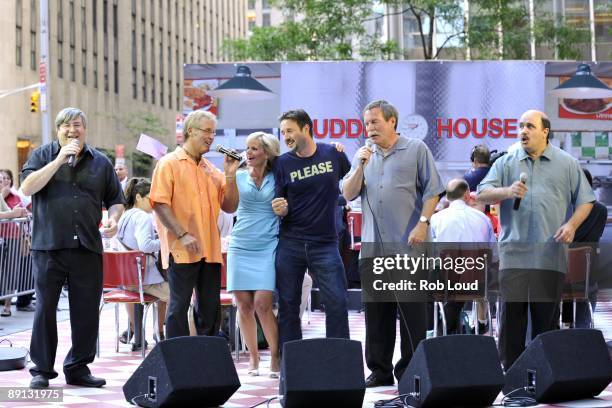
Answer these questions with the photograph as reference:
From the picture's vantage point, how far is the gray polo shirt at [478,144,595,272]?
733 centimetres

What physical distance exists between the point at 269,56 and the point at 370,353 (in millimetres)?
26242

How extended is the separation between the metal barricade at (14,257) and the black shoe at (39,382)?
5.56 m

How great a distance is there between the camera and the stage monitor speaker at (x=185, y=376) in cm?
646

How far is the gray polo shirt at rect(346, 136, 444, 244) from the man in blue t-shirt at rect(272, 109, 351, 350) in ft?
0.95

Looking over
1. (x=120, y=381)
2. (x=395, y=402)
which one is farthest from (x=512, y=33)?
(x=395, y=402)

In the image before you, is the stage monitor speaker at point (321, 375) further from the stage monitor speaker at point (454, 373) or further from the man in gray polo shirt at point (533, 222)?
the man in gray polo shirt at point (533, 222)

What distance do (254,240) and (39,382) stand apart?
1.81 m

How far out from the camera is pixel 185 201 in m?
7.77

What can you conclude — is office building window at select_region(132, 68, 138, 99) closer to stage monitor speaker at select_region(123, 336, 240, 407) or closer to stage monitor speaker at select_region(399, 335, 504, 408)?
stage monitor speaker at select_region(123, 336, 240, 407)

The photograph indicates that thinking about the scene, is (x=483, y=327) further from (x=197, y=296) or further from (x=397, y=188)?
(x=197, y=296)

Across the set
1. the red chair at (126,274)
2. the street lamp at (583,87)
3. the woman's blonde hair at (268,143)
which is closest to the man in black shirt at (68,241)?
the woman's blonde hair at (268,143)

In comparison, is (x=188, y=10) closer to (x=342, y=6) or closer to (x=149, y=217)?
(x=342, y=6)

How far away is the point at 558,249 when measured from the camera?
7340 millimetres

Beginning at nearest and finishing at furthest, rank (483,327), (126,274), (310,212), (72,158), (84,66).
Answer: (72,158) < (310,212) < (126,274) < (483,327) < (84,66)
